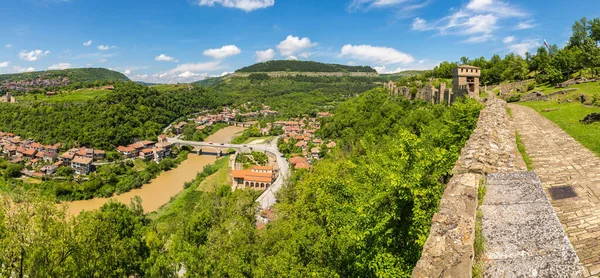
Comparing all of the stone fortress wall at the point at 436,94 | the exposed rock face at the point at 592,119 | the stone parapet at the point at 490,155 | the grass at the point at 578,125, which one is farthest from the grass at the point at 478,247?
the stone fortress wall at the point at 436,94

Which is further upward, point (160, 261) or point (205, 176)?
point (160, 261)

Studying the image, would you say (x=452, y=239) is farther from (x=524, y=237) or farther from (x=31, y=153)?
(x=31, y=153)

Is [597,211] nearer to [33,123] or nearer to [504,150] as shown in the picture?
[504,150]

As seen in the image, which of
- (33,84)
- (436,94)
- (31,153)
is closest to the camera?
(436,94)

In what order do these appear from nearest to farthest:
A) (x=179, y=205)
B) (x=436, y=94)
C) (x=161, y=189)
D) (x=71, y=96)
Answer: (x=436, y=94), (x=179, y=205), (x=161, y=189), (x=71, y=96)

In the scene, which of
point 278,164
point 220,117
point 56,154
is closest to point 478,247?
point 278,164

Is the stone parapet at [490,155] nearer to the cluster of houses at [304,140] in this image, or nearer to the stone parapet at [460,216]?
the stone parapet at [460,216]

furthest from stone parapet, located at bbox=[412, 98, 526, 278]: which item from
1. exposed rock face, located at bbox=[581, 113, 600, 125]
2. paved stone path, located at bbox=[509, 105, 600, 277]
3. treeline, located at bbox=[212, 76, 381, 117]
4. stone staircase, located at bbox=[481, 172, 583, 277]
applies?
treeline, located at bbox=[212, 76, 381, 117]

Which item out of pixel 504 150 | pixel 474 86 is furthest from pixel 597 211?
pixel 474 86
